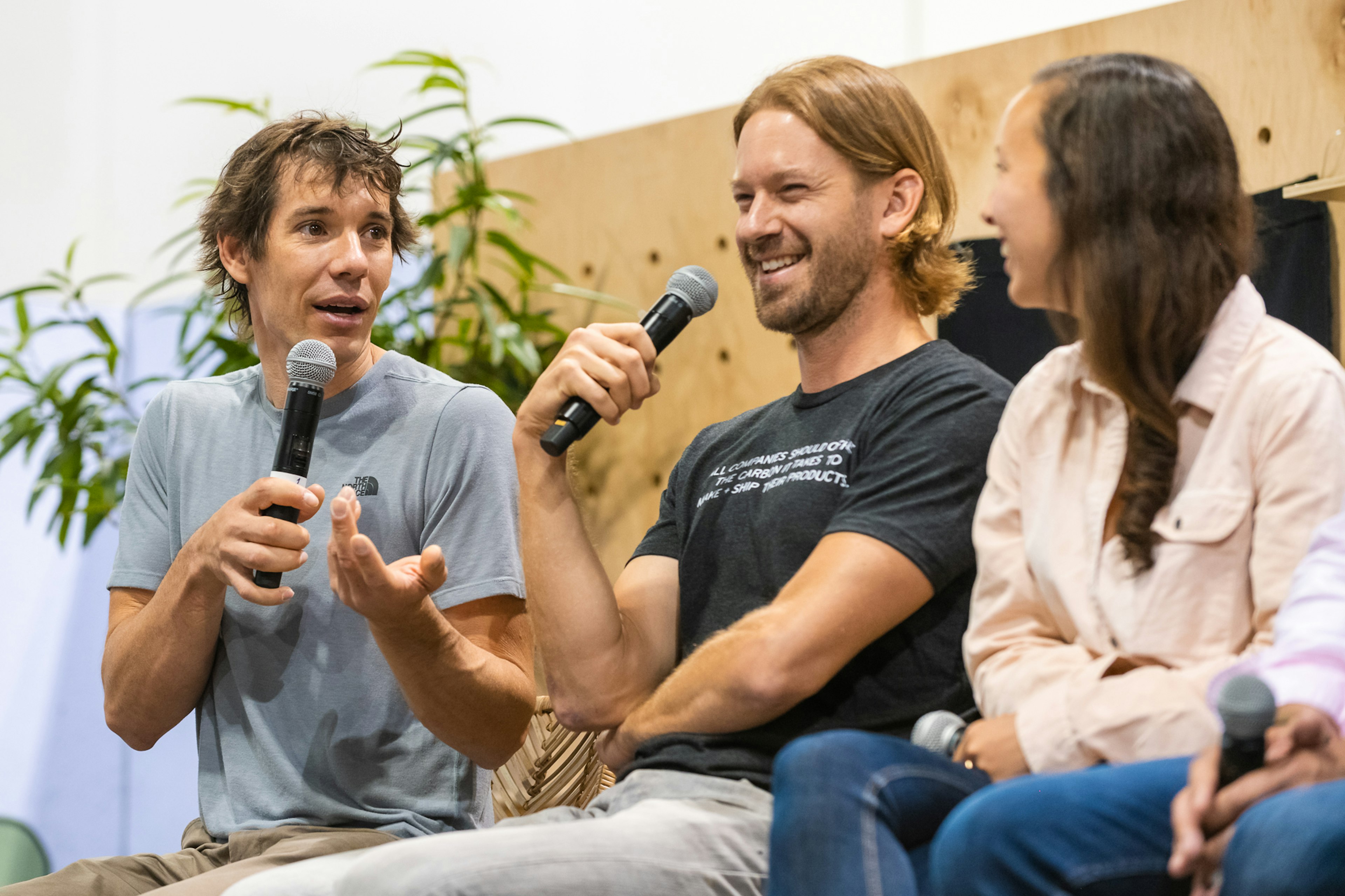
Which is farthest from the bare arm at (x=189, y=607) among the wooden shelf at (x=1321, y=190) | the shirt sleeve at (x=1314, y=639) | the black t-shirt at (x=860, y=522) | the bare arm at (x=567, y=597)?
the wooden shelf at (x=1321, y=190)

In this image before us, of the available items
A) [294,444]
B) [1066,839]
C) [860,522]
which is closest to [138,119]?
[294,444]

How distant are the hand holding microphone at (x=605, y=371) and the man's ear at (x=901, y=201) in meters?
0.29

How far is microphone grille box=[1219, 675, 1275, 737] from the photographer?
811mm

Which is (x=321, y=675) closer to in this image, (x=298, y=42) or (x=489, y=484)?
(x=489, y=484)

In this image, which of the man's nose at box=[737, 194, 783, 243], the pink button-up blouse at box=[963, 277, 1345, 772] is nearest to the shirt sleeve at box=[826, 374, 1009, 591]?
the pink button-up blouse at box=[963, 277, 1345, 772]

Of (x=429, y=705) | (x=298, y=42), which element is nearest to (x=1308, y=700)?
(x=429, y=705)

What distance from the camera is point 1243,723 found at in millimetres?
823

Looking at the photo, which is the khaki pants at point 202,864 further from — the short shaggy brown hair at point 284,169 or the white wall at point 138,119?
the white wall at point 138,119

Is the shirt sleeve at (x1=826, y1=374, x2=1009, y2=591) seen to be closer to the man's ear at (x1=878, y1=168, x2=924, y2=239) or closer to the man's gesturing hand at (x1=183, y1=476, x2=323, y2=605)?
the man's ear at (x1=878, y1=168, x2=924, y2=239)

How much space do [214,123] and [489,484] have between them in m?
2.61

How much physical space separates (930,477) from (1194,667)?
1.24ft

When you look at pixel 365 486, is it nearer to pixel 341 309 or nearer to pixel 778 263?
pixel 341 309

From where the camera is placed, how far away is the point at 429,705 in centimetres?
147

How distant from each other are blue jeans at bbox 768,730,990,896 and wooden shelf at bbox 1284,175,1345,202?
1.28 metres
